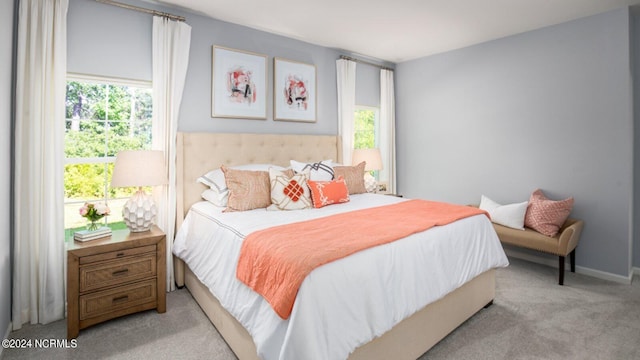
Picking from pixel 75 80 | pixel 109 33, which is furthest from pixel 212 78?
pixel 75 80

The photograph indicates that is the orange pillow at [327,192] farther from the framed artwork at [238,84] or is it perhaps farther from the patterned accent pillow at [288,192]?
the framed artwork at [238,84]

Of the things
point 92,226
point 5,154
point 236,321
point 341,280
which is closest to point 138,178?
point 92,226

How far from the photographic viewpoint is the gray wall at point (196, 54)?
2.74m

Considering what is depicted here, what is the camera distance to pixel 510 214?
3.61 meters

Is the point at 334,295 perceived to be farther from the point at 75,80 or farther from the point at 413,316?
the point at 75,80

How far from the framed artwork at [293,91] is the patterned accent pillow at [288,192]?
1135 mm

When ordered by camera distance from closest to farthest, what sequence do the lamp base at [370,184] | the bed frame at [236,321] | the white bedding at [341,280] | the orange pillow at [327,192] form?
the white bedding at [341,280] < the bed frame at [236,321] < the orange pillow at [327,192] < the lamp base at [370,184]

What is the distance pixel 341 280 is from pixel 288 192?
1.47m

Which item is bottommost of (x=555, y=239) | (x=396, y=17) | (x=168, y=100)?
(x=555, y=239)

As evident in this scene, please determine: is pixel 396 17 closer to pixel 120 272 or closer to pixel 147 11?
pixel 147 11

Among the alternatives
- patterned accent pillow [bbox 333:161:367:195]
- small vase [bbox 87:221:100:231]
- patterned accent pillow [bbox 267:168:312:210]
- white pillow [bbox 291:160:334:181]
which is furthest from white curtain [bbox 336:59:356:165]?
small vase [bbox 87:221:100:231]

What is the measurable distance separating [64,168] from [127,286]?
106cm

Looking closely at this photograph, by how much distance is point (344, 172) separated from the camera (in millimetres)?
3672

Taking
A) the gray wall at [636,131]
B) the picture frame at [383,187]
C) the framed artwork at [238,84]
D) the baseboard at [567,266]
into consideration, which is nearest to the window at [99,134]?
the framed artwork at [238,84]
